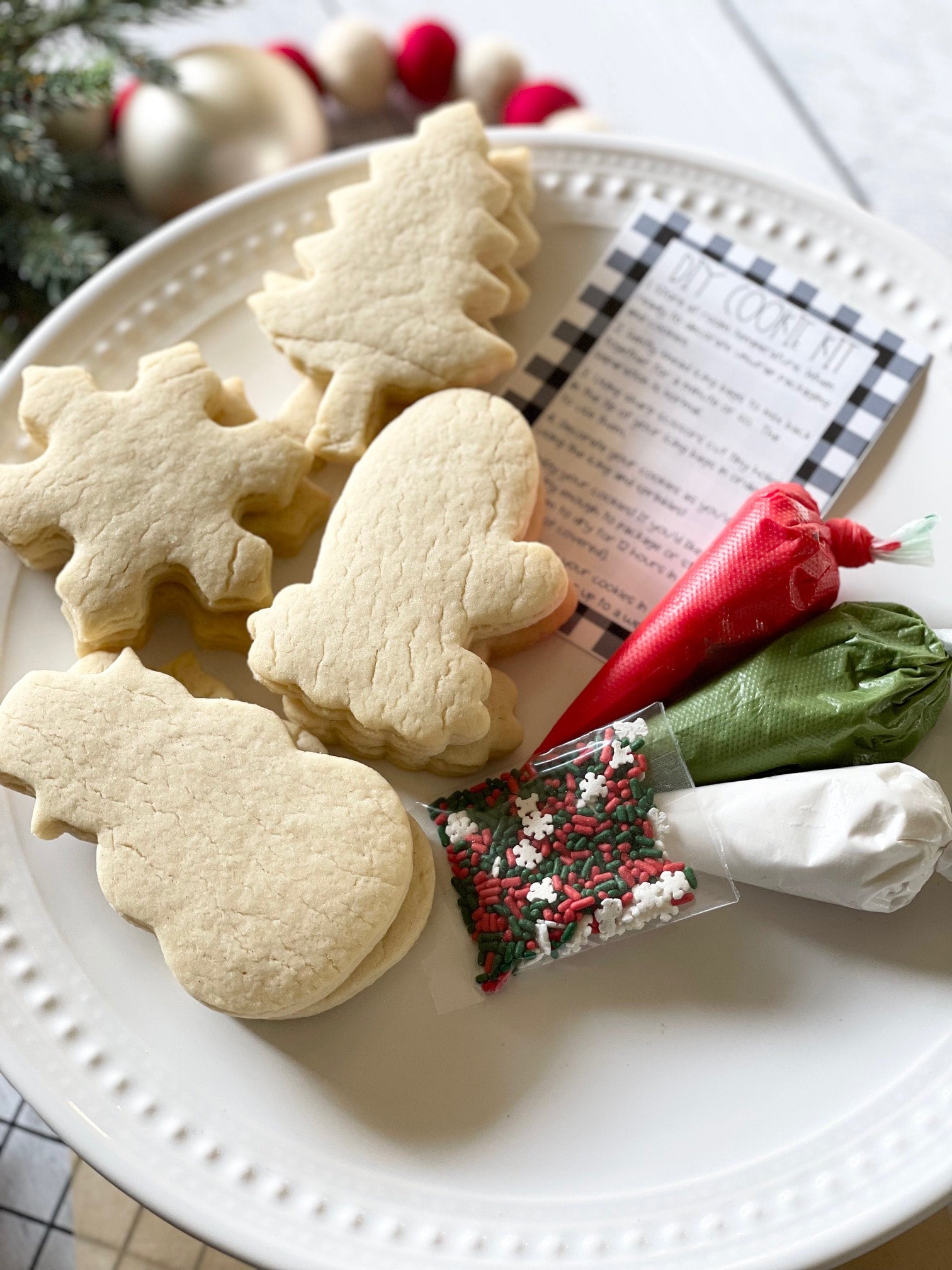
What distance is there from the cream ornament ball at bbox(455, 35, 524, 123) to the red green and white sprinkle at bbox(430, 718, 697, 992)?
96 cm

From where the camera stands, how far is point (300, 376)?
117 cm

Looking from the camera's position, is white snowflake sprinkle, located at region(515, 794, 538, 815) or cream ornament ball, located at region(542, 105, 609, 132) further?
cream ornament ball, located at region(542, 105, 609, 132)

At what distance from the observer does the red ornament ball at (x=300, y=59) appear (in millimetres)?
1510

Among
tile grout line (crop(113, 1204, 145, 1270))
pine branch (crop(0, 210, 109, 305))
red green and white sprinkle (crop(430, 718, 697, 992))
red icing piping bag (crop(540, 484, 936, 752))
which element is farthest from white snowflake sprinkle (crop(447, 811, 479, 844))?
pine branch (crop(0, 210, 109, 305))

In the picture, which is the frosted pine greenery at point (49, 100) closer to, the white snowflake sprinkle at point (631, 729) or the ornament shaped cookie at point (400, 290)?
the ornament shaped cookie at point (400, 290)

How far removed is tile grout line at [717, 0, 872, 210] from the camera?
1563 millimetres

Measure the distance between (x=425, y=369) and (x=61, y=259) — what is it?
535mm

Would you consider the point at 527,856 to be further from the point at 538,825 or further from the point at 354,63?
the point at 354,63

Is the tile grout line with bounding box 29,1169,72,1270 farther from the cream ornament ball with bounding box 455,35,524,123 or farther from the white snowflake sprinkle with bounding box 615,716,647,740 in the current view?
the cream ornament ball with bounding box 455,35,524,123

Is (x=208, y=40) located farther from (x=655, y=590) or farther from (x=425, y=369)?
(x=655, y=590)

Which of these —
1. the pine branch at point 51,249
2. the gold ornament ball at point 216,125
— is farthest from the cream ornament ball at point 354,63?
the pine branch at point 51,249

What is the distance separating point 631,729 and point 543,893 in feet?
0.52

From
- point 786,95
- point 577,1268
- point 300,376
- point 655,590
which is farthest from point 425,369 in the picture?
point 786,95

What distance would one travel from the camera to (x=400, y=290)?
109 cm
